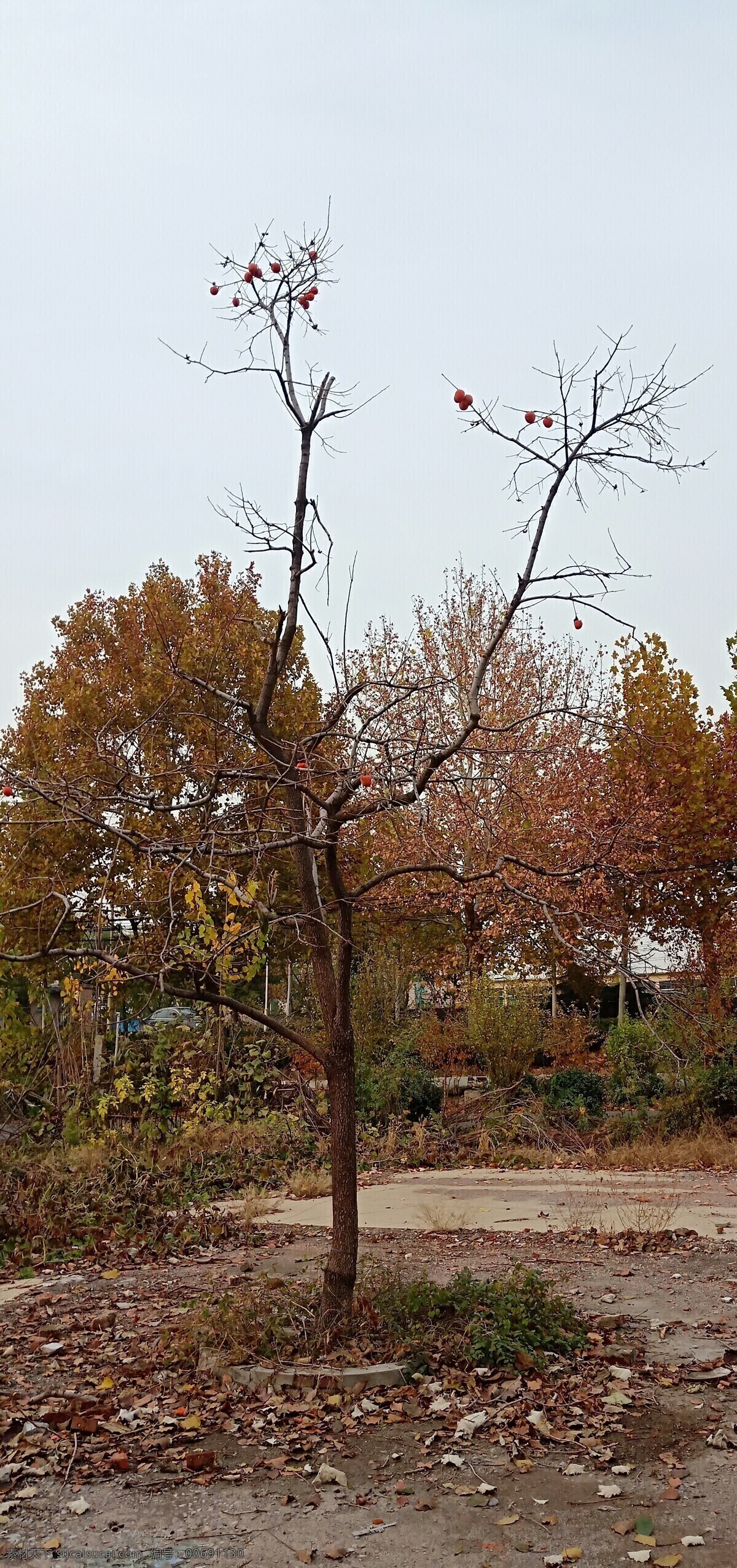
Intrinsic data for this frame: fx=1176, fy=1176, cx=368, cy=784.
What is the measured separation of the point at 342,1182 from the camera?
16.5 ft

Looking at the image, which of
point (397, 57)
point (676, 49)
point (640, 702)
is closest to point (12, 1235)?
point (397, 57)

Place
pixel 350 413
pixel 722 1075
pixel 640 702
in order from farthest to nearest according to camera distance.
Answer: pixel 640 702 → pixel 722 1075 → pixel 350 413

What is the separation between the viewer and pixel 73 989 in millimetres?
4707

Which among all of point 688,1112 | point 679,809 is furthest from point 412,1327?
point 679,809

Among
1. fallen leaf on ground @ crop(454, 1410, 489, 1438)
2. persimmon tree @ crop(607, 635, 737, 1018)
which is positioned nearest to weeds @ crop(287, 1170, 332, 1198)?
fallen leaf on ground @ crop(454, 1410, 489, 1438)

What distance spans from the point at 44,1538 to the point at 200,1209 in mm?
5053

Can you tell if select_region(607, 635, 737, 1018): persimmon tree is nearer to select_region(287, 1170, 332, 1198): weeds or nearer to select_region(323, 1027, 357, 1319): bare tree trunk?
select_region(287, 1170, 332, 1198): weeds

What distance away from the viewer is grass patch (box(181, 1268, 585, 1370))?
4766 mm

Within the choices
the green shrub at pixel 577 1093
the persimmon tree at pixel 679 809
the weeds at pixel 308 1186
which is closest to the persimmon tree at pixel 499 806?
the persimmon tree at pixel 679 809

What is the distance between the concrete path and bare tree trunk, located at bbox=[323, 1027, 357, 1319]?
9.42 ft

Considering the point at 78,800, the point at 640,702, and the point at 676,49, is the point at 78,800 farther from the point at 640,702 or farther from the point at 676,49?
the point at 640,702

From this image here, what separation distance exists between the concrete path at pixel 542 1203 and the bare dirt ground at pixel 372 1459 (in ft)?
6.58

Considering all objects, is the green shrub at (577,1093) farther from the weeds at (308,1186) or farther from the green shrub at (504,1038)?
the weeds at (308,1186)

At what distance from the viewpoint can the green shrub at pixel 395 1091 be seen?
12.4m
